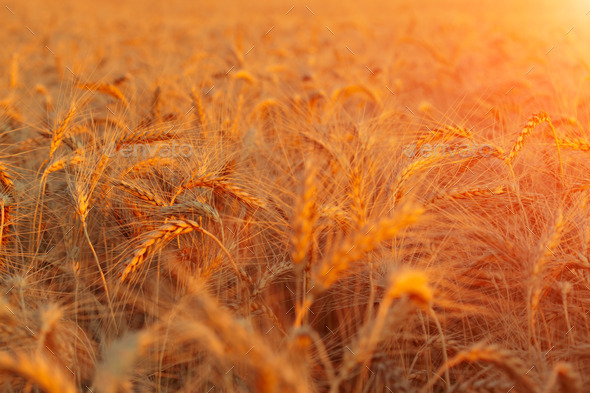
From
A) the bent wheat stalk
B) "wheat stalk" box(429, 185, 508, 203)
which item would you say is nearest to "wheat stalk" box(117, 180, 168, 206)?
the bent wheat stalk

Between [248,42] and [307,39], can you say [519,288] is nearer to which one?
[248,42]

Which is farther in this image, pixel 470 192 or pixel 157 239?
pixel 470 192

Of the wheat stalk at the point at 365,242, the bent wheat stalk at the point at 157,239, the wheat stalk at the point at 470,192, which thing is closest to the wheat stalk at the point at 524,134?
the wheat stalk at the point at 470,192

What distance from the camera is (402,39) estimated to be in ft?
19.2

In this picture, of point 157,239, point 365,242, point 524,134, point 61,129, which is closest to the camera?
point 365,242

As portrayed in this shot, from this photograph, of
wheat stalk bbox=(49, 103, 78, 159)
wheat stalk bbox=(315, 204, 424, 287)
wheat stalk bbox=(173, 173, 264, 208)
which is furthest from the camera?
wheat stalk bbox=(49, 103, 78, 159)

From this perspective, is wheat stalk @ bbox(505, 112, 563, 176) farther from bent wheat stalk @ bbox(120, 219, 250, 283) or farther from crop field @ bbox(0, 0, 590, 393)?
bent wheat stalk @ bbox(120, 219, 250, 283)

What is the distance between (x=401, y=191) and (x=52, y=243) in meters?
1.51

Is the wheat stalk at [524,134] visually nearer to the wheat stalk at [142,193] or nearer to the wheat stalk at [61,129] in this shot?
the wheat stalk at [142,193]

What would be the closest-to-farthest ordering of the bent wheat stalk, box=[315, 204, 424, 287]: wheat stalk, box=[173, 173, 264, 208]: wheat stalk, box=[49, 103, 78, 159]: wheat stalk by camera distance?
box=[315, 204, 424, 287]: wheat stalk
the bent wheat stalk
box=[173, 173, 264, 208]: wheat stalk
box=[49, 103, 78, 159]: wheat stalk

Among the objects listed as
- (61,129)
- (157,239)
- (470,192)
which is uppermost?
(61,129)

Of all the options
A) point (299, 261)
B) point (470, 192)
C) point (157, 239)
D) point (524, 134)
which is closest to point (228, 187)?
point (157, 239)

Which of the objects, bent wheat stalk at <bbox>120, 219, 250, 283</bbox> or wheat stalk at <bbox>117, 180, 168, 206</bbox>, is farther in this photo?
wheat stalk at <bbox>117, 180, 168, 206</bbox>

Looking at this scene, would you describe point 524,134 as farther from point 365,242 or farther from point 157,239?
point 157,239
